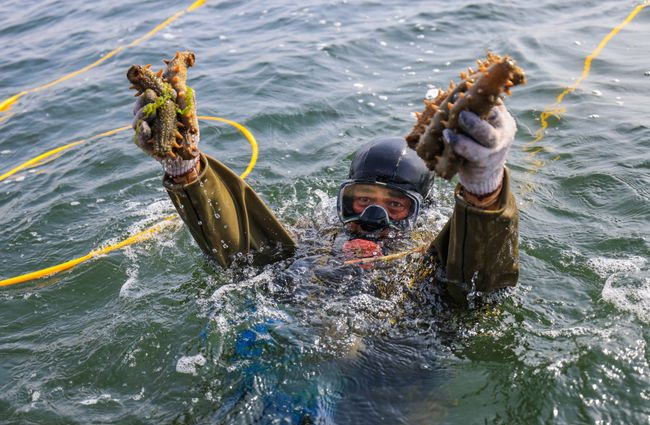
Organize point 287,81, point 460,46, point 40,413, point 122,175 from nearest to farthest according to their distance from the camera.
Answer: point 40,413, point 122,175, point 287,81, point 460,46

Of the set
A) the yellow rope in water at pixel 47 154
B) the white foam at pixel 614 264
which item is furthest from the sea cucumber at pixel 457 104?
the yellow rope in water at pixel 47 154

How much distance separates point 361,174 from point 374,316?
1.06 meters

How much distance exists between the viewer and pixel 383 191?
4352mm

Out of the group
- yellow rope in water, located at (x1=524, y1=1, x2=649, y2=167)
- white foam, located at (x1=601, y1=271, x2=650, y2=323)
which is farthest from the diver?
yellow rope in water, located at (x1=524, y1=1, x2=649, y2=167)

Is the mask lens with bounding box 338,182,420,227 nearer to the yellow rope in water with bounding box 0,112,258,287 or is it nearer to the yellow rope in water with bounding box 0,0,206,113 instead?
the yellow rope in water with bounding box 0,112,258,287

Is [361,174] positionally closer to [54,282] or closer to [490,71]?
[490,71]

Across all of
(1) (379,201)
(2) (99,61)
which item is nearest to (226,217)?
(1) (379,201)

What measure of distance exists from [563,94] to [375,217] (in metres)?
4.47

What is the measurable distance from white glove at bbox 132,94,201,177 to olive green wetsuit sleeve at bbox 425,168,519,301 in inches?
55.7

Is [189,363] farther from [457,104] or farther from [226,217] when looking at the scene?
[457,104]

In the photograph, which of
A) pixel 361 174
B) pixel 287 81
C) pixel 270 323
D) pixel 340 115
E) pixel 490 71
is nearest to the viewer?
pixel 490 71

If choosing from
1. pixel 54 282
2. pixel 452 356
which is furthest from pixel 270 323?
pixel 54 282

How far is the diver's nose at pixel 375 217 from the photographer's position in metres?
4.24

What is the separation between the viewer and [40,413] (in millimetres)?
3633
